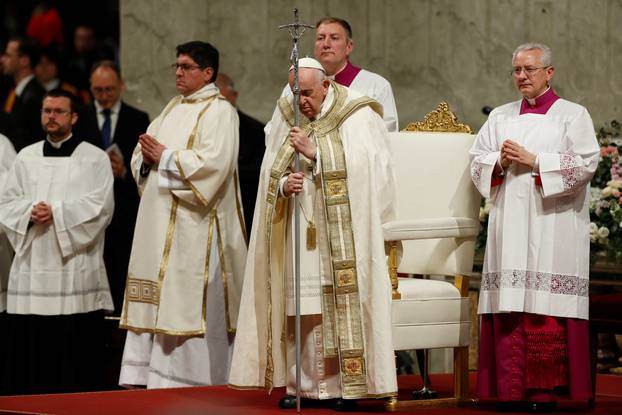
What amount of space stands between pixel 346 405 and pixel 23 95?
19.4ft

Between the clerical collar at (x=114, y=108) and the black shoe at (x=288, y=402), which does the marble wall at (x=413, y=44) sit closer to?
the clerical collar at (x=114, y=108)

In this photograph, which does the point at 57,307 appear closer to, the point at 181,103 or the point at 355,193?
the point at 181,103

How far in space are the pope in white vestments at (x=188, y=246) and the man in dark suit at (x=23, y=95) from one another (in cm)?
242

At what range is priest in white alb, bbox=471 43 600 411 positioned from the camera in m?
7.50

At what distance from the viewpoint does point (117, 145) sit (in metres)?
11.0

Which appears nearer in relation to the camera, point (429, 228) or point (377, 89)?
point (429, 228)

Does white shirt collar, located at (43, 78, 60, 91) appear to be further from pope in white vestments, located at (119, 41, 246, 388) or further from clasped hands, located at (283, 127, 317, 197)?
clasped hands, located at (283, 127, 317, 197)

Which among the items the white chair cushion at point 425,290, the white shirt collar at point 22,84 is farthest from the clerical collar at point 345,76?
the white shirt collar at point 22,84

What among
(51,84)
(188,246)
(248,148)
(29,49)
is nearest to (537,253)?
(188,246)

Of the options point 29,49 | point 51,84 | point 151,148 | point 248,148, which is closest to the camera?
point 151,148

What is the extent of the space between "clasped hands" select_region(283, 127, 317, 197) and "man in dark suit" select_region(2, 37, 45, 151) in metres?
4.33

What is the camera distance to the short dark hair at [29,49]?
516 inches

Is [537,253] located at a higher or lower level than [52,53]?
lower

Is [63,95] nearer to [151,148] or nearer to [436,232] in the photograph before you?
[151,148]
